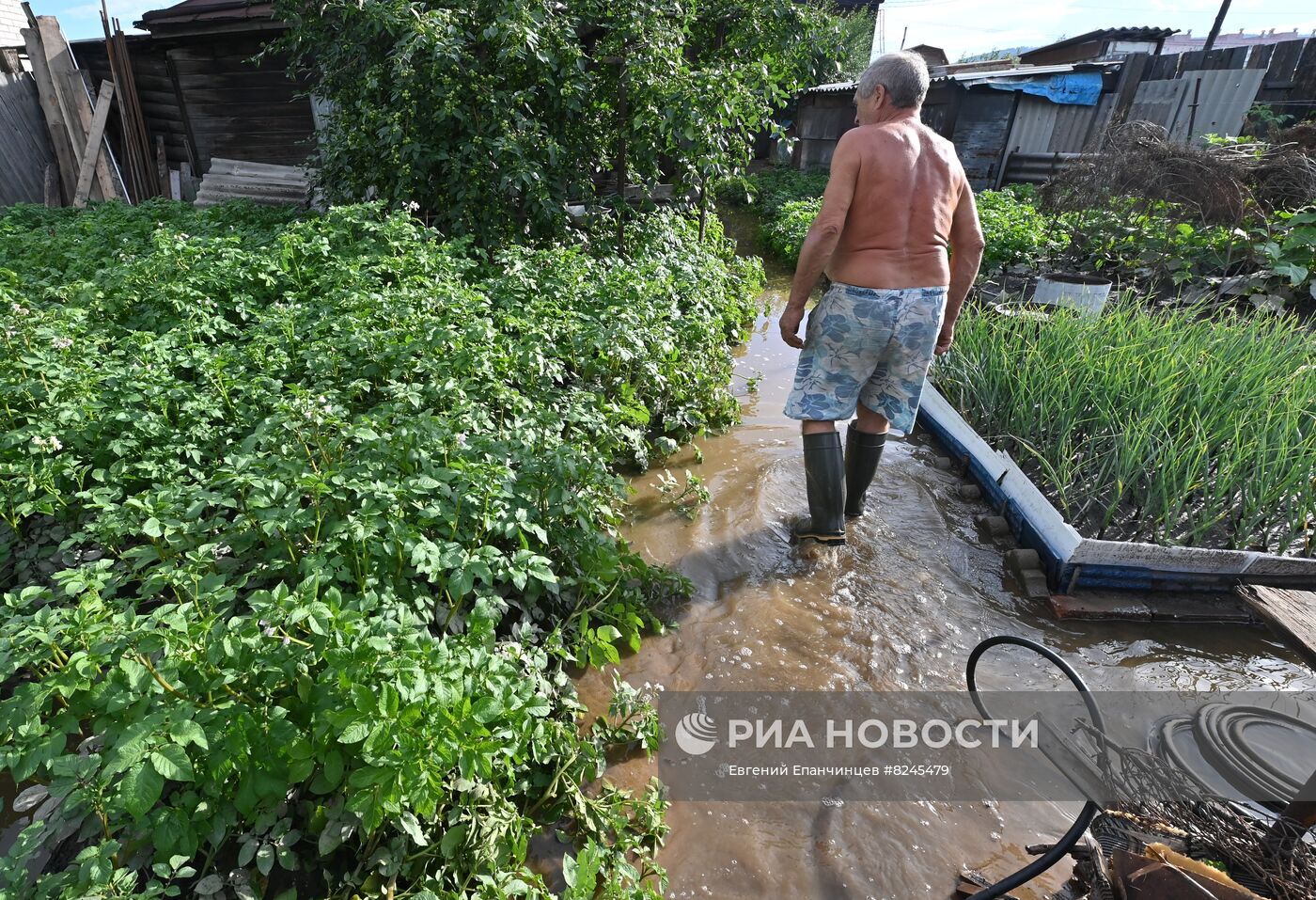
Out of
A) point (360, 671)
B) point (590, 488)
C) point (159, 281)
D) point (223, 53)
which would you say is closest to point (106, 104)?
point (223, 53)

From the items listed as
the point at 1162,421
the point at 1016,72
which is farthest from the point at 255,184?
the point at 1016,72

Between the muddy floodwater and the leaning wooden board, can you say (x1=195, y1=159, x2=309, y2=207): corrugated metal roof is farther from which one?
the leaning wooden board

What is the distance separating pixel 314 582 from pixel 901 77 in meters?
2.84

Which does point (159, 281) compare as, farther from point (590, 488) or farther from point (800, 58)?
point (800, 58)

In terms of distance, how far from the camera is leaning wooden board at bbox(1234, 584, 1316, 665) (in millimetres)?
1598

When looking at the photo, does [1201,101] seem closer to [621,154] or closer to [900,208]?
[621,154]

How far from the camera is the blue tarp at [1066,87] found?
1255 cm

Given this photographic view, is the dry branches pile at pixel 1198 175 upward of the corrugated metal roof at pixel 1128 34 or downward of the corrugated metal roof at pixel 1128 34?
downward

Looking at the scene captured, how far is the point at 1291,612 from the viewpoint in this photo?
1722mm

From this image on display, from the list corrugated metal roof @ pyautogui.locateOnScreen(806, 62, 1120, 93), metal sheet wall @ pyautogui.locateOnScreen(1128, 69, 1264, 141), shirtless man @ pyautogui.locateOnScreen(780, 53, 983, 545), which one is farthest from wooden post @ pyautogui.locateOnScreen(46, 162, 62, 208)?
metal sheet wall @ pyautogui.locateOnScreen(1128, 69, 1264, 141)

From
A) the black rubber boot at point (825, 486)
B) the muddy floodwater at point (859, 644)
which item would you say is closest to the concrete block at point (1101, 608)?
the muddy floodwater at point (859, 644)

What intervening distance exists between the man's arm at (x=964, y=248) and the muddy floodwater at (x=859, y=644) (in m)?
1.14

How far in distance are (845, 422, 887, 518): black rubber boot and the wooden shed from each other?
29.2ft

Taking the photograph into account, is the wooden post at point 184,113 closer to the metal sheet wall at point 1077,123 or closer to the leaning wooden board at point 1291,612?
the leaning wooden board at point 1291,612
